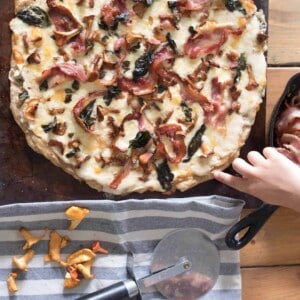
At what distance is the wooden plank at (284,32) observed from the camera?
59.2 inches

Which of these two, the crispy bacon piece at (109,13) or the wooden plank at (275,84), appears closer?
the crispy bacon piece at (109,13)

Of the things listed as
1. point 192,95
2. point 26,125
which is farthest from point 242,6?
point 26,125

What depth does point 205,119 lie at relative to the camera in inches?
56.1

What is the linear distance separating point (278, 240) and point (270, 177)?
0.24 metres

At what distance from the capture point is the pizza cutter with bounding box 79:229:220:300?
1.50 metres

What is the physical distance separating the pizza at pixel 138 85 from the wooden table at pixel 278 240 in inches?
3.3

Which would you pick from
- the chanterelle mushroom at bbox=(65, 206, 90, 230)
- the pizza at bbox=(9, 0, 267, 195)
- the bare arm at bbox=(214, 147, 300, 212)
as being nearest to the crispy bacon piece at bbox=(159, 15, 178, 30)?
the pizza at bbox=(9, 0, 267, 195)

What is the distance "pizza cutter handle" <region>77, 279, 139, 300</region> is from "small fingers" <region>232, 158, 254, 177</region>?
1.14ft

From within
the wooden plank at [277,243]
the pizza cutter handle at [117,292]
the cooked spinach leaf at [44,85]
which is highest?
the cooked spinach leaf at [44,85]

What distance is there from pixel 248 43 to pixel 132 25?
263mm

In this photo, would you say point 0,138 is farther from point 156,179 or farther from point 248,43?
point 248,43

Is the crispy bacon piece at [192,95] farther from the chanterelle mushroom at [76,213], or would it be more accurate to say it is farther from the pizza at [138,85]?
the chanterelle mushroom at [76,213]

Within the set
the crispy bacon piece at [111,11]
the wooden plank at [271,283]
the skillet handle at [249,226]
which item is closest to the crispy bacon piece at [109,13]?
the crispy bacon piece at [111,11]

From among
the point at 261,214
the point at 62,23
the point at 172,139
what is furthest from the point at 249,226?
the point at 62,23
